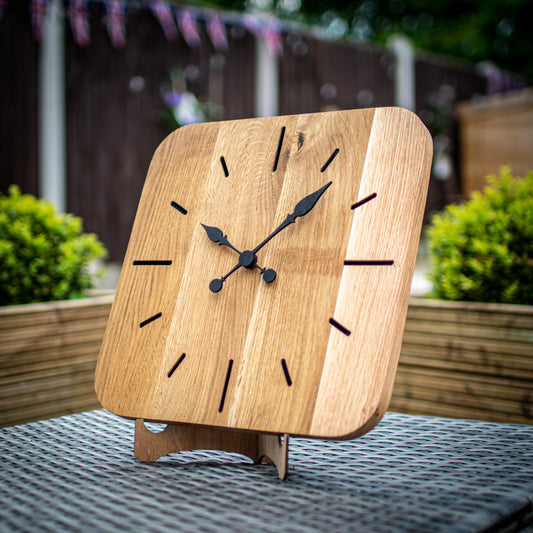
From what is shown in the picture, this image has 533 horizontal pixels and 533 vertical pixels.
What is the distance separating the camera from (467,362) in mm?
2240

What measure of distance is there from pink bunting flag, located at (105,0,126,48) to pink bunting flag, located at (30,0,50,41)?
54 cm

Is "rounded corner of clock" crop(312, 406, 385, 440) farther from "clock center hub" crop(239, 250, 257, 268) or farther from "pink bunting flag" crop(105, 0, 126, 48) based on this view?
"pink bunting flag" crop(105, 0, 126, 48)

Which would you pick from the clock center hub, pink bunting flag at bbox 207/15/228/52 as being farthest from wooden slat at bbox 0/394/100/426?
pink bunting flag at bbox 207/15/228/52

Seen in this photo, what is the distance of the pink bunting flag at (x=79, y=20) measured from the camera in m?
5.11

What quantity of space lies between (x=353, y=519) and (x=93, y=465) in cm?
79

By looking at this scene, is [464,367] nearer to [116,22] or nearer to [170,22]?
[116,22]

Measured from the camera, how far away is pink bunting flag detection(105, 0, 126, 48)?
5.30 m

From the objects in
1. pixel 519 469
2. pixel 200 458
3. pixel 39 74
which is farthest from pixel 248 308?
pixel 39 74

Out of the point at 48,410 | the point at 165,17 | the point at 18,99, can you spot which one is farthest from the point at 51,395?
the point at 165,17

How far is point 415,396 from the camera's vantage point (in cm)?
237

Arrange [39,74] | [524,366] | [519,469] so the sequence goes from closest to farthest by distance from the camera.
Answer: [519,469] < [524,366] < [39,74]

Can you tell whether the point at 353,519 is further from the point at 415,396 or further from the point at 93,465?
the point at 415,396

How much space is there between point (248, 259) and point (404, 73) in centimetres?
686

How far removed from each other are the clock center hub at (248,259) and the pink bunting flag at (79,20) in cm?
427
